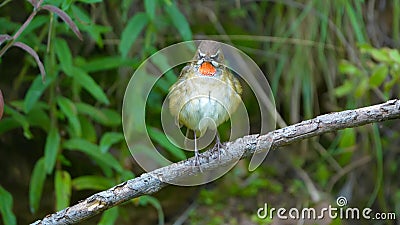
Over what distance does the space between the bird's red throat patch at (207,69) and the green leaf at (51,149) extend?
0.65m

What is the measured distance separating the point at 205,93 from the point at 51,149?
658 millimetres

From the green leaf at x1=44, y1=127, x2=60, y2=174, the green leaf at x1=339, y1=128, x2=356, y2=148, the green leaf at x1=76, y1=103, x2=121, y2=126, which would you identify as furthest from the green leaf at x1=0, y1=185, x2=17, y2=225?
the green leaf at x1=339, y1=128, x2=356, y2=148

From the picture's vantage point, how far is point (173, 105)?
1.79 m

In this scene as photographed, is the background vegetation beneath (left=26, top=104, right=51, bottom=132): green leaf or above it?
above

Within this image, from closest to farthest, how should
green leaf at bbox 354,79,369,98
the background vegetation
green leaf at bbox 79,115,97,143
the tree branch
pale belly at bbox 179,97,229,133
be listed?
the tree branch, pale belly at bbox 179,97,229,133, the background vegetation, green leaf at bbox 79,115,97,143, green leaf at bbox 354,79,369,98

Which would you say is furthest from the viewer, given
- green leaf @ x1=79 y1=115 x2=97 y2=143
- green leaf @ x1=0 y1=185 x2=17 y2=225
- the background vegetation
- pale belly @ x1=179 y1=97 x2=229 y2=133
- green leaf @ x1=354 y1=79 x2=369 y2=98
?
green leaf @ x1=354 y1=79 x2=369 y2=98

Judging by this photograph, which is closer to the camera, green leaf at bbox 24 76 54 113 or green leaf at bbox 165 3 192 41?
green leaf at bbox 24 76 54 113

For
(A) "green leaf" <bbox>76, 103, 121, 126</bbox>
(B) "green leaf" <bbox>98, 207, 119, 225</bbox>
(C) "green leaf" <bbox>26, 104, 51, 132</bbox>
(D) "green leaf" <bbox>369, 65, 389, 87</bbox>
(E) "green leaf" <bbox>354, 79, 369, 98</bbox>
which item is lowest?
(B) "green leaf" <bbox>98, 207, 119, 225</bbox>

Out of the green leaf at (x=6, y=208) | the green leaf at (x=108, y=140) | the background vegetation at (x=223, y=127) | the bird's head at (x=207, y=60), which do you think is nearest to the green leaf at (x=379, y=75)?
the background vegetation at (x=223, y=127)

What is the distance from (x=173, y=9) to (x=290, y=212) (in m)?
0.99

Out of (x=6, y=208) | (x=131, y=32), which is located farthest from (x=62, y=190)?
(x=131, y=32)

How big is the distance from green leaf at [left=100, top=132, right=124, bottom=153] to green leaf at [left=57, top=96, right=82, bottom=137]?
8 centimetres

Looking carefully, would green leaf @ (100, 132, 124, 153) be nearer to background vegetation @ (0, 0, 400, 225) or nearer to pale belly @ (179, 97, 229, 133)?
background vegetation @ (0, 0, 400, 225)

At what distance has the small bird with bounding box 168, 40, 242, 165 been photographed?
67.6 inches
